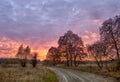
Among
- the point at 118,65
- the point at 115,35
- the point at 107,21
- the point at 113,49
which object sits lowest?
the point at 118,65

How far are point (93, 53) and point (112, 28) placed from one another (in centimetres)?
2135

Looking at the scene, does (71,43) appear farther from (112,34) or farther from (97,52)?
(112,34)

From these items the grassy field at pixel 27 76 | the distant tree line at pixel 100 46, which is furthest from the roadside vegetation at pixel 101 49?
the grassy field at pixel 27 76

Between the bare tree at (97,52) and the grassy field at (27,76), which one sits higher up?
the bare tree at (97,52)

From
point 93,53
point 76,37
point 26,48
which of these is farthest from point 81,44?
point 26,48

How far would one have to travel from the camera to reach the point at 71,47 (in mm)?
70250

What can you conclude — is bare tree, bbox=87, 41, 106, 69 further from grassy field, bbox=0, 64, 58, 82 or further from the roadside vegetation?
grassy field, bbox=0, 64, 58, 82

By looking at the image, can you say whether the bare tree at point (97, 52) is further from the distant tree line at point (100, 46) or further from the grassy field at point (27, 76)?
the grassy field at point (27, 76)

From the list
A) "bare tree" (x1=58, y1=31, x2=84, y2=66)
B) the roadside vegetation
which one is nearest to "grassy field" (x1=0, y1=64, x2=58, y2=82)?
the roadside vegetation

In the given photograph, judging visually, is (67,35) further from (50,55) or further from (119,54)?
(50,55)

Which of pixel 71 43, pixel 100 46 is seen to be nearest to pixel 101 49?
pixel 100 46

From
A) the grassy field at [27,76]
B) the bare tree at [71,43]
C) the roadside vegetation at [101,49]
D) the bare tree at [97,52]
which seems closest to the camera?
the grassy field at [27,76]

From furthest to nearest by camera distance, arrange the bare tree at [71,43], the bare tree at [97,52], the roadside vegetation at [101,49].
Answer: the bare tree at [71,43] < the bare tree at [97,52] < the roadside vegetation at [101,49]

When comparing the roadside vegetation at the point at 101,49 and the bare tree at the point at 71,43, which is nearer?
the roadside vegetation at the point at 101,49
